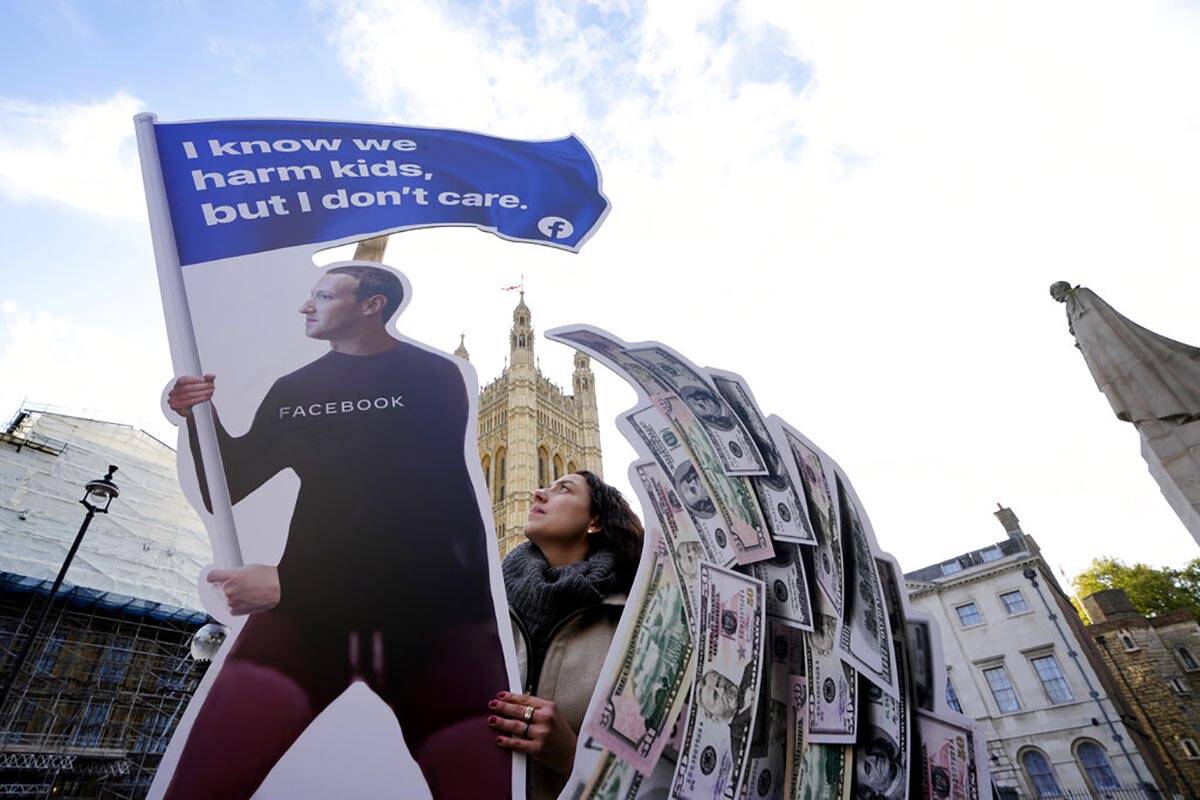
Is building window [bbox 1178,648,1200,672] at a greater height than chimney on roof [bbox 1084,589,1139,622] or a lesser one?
lesser

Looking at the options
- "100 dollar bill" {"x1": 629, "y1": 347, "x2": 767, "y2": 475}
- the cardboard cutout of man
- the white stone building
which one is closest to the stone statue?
"100 dollar bill" {"x1": 629, "y1": 347, "x2": 767, "y2": 475}

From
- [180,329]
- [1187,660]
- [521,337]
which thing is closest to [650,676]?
[180,329]

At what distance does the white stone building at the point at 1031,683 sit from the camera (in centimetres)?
1902

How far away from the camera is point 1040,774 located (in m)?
20.1

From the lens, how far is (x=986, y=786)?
3.86 m

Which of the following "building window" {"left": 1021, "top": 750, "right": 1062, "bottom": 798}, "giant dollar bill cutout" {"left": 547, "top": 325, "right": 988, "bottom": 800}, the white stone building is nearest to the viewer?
"giant dollar bill cutout" {"left": 547, "top": 325, "right": 988, "bottom": 800}

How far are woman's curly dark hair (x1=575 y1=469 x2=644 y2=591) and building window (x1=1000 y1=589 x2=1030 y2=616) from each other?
24.3 metres

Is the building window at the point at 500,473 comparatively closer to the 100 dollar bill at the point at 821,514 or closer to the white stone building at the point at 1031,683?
the white stone building at the point at 1031,683

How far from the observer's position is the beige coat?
3287mm

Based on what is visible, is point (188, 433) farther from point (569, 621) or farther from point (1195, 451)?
point (1195, 451)

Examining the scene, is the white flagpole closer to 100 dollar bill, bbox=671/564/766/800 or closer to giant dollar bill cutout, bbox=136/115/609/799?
giant dollar bill cutout, bbox=136/115/609/799

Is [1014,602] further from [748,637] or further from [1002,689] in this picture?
[748,637]

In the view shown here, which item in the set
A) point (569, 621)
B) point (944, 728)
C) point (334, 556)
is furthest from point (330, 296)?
point (944, 728)

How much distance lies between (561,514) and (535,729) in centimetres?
151
